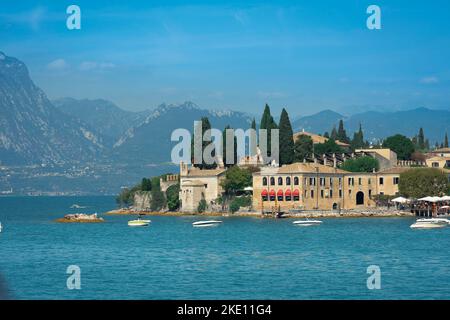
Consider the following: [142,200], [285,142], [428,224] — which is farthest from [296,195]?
[142,200]

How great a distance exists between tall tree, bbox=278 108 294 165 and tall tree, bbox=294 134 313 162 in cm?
294

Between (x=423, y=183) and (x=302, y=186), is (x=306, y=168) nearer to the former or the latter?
(x=302, y=186)

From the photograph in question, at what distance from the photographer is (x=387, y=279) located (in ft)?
97.5

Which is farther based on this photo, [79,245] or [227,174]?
[227,174]

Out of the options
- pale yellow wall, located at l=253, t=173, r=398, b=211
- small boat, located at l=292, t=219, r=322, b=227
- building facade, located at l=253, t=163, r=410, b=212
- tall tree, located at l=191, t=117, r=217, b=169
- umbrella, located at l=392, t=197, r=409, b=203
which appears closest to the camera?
small boat, located at l=292, t=219, r=322, b=227

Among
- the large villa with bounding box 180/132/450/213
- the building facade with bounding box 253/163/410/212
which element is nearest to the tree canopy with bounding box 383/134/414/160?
the large villa with bounding box 180/132/450/213

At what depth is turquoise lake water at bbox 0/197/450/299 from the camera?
88.6ft

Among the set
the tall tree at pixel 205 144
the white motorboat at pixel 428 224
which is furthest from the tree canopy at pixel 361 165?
the white motorboat at pixel 428 224

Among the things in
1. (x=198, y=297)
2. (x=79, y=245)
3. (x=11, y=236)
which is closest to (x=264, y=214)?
(x=11, y=236)

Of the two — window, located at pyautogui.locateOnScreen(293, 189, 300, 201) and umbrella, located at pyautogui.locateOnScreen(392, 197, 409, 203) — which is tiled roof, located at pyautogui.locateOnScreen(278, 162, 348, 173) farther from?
umbrella, located at pyautogui.locateOnScreen(392, 197, 409, 203)

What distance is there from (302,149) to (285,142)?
380 centimetres

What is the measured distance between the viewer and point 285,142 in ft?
241
